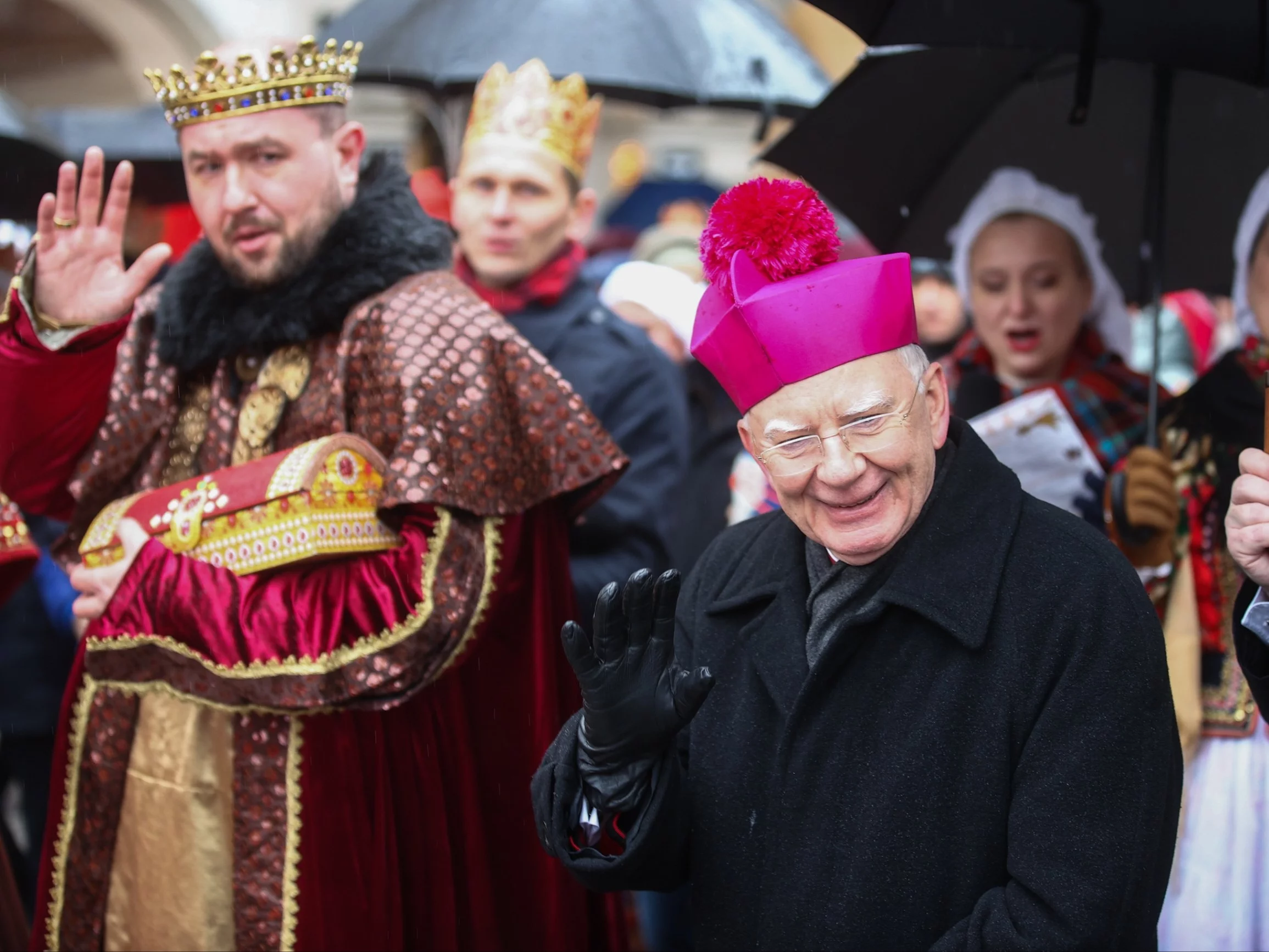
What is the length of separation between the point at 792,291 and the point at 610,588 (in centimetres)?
54

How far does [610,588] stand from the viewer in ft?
6.72

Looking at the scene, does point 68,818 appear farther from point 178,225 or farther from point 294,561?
point 178,225

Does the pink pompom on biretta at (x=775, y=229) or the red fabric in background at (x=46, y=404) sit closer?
the pink pompom on biretta at (x=775, y=229)

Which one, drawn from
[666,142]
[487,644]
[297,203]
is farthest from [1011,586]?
[666,142]

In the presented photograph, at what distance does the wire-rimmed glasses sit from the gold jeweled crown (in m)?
2.41

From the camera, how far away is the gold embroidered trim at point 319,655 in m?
2.63

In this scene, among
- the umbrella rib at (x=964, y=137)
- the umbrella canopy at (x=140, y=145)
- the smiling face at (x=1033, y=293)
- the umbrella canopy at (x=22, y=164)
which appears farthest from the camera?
the umbrella canopy at (x=140, y=145)

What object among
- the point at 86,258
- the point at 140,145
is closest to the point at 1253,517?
the point at 86,258

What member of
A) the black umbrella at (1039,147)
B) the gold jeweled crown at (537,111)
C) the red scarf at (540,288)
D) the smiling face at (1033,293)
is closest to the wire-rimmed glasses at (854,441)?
the smiling face at (1033,293)

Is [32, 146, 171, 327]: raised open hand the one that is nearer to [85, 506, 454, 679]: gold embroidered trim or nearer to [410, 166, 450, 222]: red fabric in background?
[85, 506, 454, 679]: gold embroidered trim

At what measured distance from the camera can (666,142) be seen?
1892 cm

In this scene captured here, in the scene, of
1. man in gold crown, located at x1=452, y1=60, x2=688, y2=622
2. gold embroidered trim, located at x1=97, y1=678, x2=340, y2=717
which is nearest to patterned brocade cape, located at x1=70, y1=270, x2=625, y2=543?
gold embroidered trim, located at x1=97, y1=678, x2=340, y2=717

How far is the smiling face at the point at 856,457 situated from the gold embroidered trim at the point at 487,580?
845 millimetres

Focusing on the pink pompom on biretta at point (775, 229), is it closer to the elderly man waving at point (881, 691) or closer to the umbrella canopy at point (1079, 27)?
the elderly man waving at point (881, 691)
